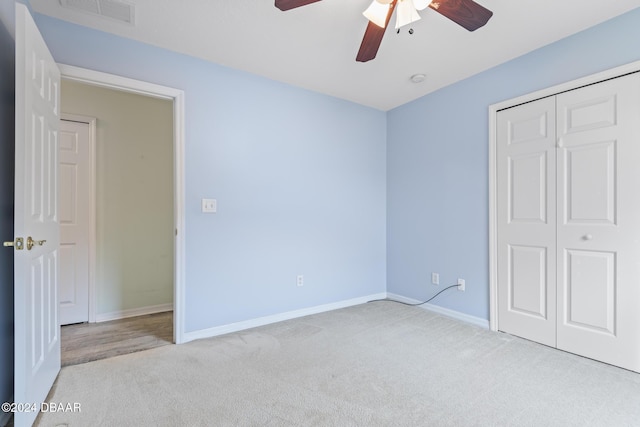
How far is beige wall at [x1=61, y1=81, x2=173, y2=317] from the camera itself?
318 cm

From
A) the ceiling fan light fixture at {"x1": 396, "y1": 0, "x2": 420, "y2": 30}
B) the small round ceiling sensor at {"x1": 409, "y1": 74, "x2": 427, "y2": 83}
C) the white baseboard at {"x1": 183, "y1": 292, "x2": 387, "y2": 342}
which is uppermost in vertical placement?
the small round ceiling sensor at {"x1": 409, "y1": 74, "x2": 427, "y2": 83}

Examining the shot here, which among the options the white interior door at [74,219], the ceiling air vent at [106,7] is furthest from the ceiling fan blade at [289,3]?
the white interior door at [74,219]

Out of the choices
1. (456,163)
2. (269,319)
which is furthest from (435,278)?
(269,319)

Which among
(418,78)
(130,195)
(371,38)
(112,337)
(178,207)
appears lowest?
(112,337)

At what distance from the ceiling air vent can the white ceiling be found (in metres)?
0.05

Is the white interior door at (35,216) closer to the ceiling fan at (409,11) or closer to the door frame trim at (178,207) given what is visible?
the door frame trim at (178,207)

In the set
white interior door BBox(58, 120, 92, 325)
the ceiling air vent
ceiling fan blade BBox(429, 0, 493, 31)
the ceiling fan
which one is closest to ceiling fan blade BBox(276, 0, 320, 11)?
the ceiling fan

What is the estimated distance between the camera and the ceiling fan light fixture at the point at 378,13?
1.66 m

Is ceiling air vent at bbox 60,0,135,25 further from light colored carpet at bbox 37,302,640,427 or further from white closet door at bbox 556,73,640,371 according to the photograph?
white closet door at bbox 556,73,640,371

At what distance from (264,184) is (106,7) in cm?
168

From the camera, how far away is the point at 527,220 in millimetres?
2586

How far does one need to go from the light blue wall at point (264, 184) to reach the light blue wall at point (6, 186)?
0.53 metres

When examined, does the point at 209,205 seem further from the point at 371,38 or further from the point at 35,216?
the point at 371,38

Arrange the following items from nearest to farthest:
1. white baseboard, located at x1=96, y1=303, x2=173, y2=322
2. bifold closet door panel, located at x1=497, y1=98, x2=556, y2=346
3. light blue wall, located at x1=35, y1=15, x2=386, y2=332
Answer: bifold closet door panel, located at x1=497, y1=98, x2=556, y2=346, light blue wall, located at x1=35, y1=15, x2=386, y2=332, white baseboard, located at x1=96, y1=303, x2=173, y2=322
